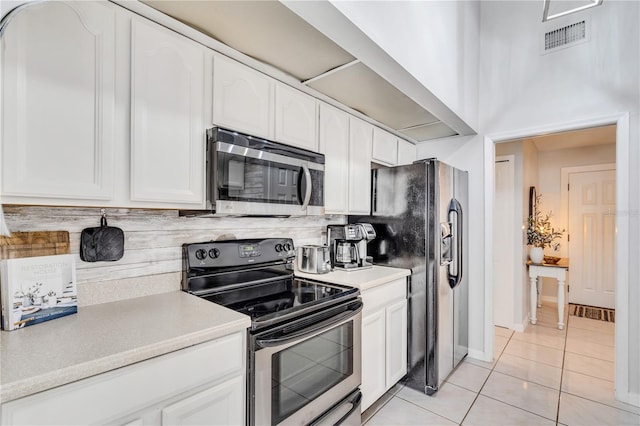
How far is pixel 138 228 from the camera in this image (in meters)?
1.54

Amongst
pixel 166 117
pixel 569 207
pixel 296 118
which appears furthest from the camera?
pixel 569 207

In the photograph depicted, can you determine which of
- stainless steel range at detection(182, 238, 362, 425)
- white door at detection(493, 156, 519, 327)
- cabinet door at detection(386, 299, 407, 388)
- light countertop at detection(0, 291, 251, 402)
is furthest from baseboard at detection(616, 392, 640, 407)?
light countertop at detection(0, 291, 251, 402)

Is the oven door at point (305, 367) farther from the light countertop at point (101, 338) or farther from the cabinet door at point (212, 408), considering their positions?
the light countertop at point (101, 338)

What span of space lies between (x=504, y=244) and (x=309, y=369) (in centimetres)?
325

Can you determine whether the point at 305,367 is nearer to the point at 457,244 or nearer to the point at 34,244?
the point at 34,244

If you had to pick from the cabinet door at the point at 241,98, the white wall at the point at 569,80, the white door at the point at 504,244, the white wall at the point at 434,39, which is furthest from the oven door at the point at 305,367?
the white door at the point at 504,244

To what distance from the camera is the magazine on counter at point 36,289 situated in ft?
3.50

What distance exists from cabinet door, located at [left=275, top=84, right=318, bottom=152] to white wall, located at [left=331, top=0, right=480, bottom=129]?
0.60 meters

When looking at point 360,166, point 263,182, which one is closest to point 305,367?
point 263,182

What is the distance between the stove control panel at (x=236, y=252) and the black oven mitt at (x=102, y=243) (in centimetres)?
31

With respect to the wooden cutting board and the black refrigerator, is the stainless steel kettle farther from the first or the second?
the wooden cutting board

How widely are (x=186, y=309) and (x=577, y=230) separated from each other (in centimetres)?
549

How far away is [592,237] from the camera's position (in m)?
4.50

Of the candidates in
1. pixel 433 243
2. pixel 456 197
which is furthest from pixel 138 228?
pixel 456 197
